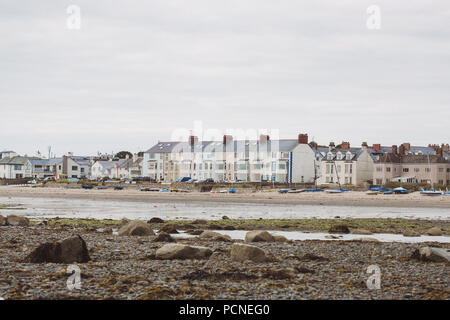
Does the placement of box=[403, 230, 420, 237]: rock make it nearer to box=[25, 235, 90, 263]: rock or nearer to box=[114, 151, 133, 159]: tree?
box=[25, 235, 90, 263]: rock

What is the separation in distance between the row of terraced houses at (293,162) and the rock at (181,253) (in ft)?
282

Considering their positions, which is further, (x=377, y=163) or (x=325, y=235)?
(x=377, y=163)

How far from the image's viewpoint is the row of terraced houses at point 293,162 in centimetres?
9962

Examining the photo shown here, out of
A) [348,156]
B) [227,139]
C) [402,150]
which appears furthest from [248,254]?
[227,139]

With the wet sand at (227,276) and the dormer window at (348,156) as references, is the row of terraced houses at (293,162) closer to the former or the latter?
the dormer window at (348,156)

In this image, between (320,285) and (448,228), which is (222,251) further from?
(448,228)

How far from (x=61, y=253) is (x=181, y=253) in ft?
11.1

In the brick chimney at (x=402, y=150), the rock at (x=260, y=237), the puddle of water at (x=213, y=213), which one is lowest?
the puddle of water at (x=213, y=213)

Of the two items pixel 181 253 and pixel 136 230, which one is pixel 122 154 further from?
pixel 181 253

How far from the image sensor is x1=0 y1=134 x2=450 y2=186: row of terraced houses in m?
99.6

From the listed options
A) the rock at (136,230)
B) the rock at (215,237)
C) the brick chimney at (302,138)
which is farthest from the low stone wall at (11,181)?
the rock at (215,237)
